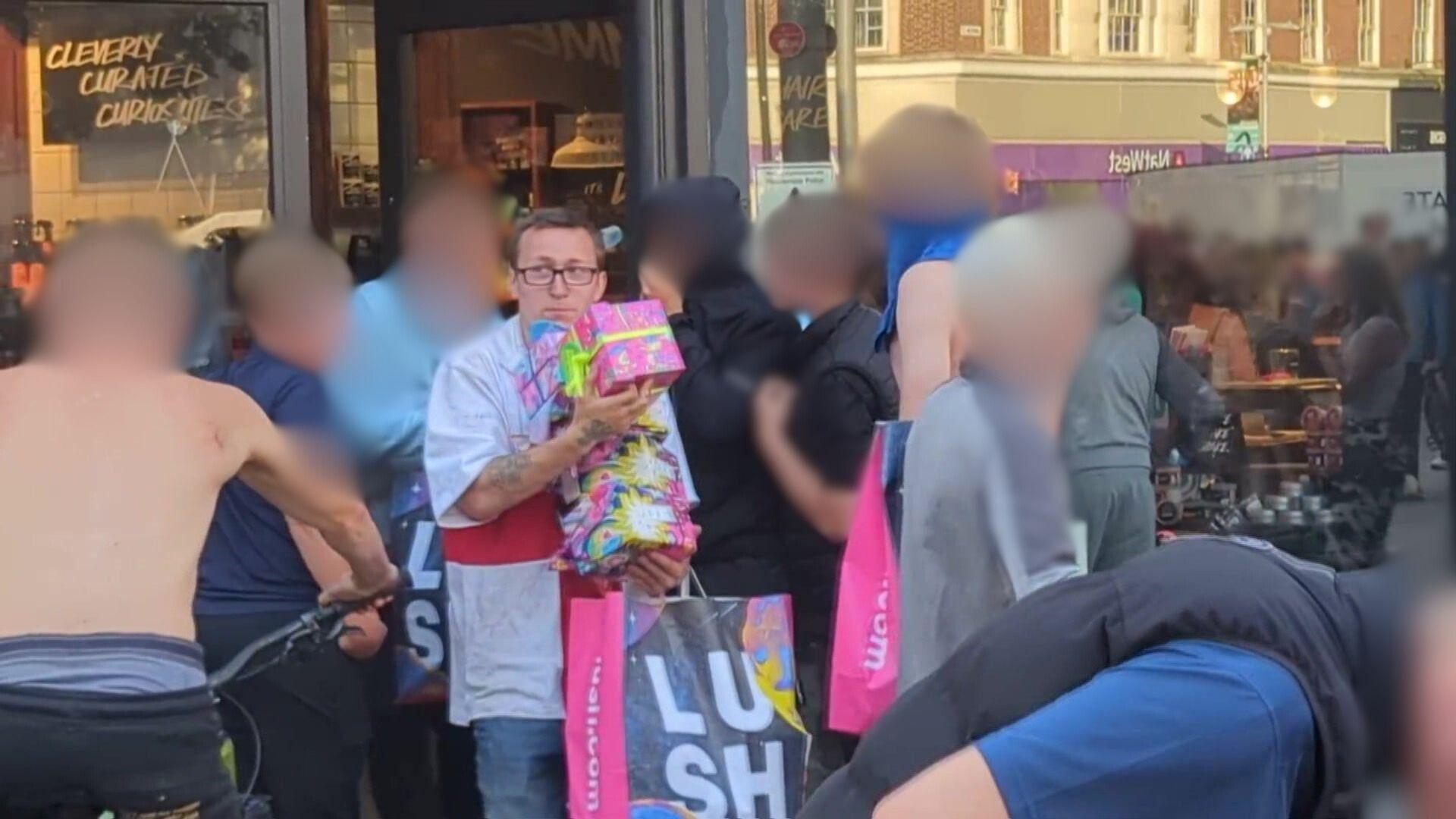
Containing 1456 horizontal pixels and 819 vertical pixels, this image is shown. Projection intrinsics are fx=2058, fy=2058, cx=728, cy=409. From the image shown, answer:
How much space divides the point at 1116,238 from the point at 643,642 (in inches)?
74.7

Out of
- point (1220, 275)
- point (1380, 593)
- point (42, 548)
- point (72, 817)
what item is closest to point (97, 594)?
point (42, 548)

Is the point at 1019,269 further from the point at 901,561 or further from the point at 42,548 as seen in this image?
the point at 42,548

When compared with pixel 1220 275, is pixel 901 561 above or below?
below

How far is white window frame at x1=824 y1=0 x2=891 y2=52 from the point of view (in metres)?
4.12

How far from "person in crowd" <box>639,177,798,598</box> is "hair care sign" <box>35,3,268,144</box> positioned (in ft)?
3.32

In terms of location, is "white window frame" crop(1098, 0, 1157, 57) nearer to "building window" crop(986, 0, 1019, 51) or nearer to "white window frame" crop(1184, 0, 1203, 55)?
"white window frame" crop(1184, 0, 1203, 55)

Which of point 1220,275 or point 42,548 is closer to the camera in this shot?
point 1220,275

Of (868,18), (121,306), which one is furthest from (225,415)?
(868,18)

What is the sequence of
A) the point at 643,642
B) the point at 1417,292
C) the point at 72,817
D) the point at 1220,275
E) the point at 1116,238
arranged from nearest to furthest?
the point at 1220,275
the point at 1417,292
the point at 1116,238
the point at 72,817
the point at 643,642

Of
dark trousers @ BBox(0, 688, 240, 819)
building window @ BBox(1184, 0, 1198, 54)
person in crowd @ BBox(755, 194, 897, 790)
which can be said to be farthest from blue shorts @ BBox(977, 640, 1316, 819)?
dark trousers @ BBox(0, 688, 240, 819)

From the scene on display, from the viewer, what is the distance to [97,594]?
2.68 meters

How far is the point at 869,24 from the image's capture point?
4.29 m

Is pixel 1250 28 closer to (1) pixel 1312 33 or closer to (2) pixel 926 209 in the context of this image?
(1) pixel 1312 33

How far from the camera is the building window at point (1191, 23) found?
256cm
